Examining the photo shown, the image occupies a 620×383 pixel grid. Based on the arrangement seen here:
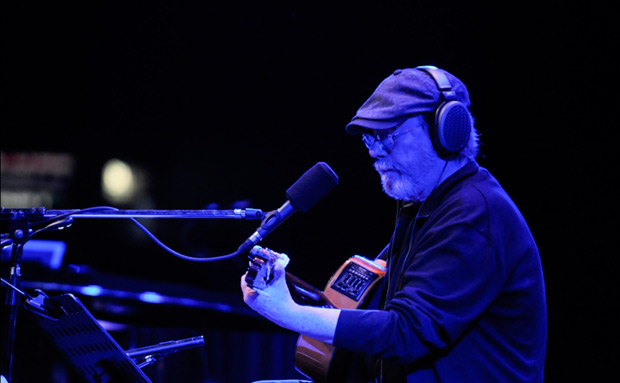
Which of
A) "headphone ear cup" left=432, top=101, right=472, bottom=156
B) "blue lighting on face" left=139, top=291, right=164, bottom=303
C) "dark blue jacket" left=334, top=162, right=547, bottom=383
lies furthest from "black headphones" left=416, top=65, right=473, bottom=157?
"blue lighting on face" left=139, top=291, right=164, bottom=303

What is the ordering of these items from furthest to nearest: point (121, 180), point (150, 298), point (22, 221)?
point (121, 180) < point (150, 298) < point (22, 221)

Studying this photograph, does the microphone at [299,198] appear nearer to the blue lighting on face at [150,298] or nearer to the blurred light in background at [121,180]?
the blue lighting on face at [150,298]

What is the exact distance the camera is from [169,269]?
4.68m

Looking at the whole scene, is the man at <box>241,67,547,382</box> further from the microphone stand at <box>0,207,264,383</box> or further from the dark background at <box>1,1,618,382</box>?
the dark background at <box>1,1,618,382</box>

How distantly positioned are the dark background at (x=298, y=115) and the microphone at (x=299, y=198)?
1611 mm

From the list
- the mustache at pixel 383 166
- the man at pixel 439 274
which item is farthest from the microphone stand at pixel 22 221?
the mustache at pixel 383 166

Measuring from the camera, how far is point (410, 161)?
180cm

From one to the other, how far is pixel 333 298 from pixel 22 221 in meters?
1.06

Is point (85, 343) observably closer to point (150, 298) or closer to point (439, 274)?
point (439, 274)

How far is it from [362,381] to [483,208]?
0.72m

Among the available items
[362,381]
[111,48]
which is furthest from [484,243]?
[111,48]

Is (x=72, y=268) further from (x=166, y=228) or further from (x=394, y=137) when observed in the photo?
(x=394, y=137)

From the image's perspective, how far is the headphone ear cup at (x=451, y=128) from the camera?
1.71 meters

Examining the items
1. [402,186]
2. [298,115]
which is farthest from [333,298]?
[298,115]
